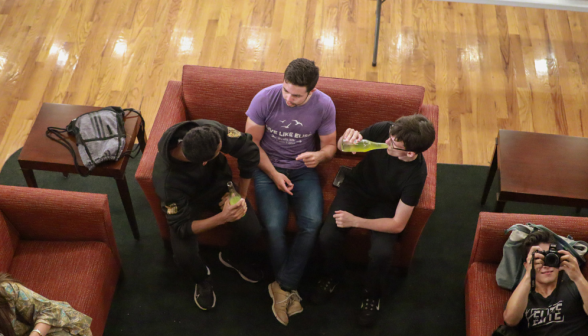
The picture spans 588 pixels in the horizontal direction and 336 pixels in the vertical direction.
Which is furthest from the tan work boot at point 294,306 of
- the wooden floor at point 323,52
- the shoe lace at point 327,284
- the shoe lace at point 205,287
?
the wooden floor at point 323,52

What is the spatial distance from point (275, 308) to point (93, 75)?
2287mm

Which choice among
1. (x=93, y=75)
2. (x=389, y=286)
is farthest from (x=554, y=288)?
(x=93, y=75)

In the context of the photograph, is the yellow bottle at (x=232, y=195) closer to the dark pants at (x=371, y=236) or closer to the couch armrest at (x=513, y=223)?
the dark pants at (x=371, y=236)

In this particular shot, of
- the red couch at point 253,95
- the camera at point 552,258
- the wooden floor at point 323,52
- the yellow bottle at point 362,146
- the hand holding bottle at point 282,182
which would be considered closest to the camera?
the camera at point 552,258

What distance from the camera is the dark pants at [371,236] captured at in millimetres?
2799

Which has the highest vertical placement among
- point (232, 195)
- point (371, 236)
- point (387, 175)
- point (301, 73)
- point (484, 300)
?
point (301, 73)

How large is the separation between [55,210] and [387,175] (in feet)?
5.18

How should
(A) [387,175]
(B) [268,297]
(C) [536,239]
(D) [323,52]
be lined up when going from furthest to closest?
(D) [323,52], (B) [268,297], (A) [387,175], (C) [536,239]

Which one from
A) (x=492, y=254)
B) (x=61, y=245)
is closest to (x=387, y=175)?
(x=492, y=254)

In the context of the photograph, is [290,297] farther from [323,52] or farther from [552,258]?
[323,52]

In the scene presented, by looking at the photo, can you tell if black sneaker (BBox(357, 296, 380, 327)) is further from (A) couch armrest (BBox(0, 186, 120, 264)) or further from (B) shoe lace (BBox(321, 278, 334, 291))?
(A) couch armrest (BBox(0, 186, 120, 264))

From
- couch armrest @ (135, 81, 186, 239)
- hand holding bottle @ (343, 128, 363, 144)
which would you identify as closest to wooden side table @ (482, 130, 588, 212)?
hand holding bottle @ (343, 128, 363, 144)

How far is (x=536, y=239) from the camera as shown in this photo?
2.46 metres

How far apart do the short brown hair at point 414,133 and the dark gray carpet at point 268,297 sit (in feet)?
3.06
